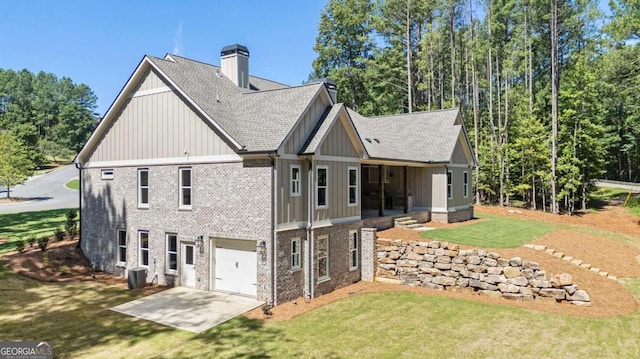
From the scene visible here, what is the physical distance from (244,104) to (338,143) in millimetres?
4335

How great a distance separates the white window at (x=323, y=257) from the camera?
14688 millimetres

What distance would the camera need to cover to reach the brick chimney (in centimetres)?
1922

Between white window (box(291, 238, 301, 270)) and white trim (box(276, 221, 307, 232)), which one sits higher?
white trim (box(276, 221, 307, 232))

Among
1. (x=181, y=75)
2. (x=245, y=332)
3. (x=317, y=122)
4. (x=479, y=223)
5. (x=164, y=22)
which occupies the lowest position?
(x=245, y=332)

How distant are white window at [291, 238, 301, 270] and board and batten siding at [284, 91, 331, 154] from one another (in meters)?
3.20

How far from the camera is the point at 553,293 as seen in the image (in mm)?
13180

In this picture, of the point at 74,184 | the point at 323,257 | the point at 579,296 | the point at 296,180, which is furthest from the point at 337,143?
the point at 74,184

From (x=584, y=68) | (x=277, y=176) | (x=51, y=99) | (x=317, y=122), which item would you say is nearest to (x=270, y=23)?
(x=317, y=122)

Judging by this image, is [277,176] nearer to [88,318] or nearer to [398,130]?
[88,318]

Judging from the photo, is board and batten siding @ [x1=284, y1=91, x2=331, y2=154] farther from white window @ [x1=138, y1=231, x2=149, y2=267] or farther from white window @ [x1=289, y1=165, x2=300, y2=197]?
white window @ [x1=138, y1=231, x2=149, y2=267]

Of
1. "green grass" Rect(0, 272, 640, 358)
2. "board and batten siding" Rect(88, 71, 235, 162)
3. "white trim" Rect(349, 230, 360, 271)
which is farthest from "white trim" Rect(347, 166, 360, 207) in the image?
"board and batten siding" Rect(88, 71, 235, 162)

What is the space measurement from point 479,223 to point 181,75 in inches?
717

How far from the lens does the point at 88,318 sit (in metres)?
12.0

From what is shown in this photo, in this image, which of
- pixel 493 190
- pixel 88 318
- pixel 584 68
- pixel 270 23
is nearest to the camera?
pixel 88 318
